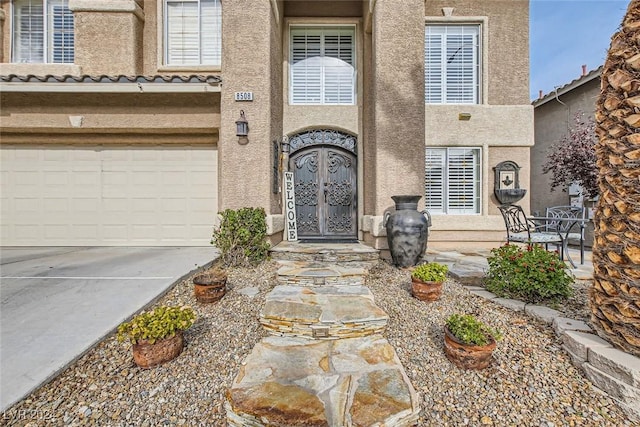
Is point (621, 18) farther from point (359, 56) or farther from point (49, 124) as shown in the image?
point (49, 124)

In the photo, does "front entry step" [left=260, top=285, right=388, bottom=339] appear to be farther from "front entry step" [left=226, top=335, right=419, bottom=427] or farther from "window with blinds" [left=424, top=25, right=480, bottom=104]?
"window with blinds" [left=424, top=25, right=480, bottom=104]

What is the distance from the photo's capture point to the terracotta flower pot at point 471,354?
2.40 metres

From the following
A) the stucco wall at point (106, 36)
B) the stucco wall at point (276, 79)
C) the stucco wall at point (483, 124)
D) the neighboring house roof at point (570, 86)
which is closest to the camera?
the stucco wall at point (276, 79)

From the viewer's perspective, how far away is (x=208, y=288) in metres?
3.51

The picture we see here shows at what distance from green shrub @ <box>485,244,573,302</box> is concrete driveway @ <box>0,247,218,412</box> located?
14.4 feet

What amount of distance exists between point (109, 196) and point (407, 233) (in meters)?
6.89

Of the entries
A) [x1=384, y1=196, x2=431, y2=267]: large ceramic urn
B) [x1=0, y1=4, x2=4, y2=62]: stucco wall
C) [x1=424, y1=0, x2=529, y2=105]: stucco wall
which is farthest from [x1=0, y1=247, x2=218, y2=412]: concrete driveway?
[x1=424, y1=0, x2=529, y2=105]: stucco wall

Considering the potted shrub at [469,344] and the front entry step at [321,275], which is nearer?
the potted shrub at [469,344]

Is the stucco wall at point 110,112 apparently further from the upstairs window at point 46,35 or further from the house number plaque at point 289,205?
the house number plaque at point 289,205

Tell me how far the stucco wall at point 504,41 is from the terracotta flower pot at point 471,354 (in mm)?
6896

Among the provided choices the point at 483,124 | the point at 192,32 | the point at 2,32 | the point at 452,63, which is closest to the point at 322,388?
the point at 483,124

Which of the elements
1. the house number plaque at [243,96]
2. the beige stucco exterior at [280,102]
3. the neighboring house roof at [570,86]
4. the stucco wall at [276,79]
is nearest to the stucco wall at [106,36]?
the beige stucco exterior at [280,102]

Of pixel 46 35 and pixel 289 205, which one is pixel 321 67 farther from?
pixel 46 35

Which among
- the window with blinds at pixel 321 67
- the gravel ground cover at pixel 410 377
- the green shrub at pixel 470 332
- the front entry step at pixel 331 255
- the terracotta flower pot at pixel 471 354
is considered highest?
the window with blinds at pixel 321 67
